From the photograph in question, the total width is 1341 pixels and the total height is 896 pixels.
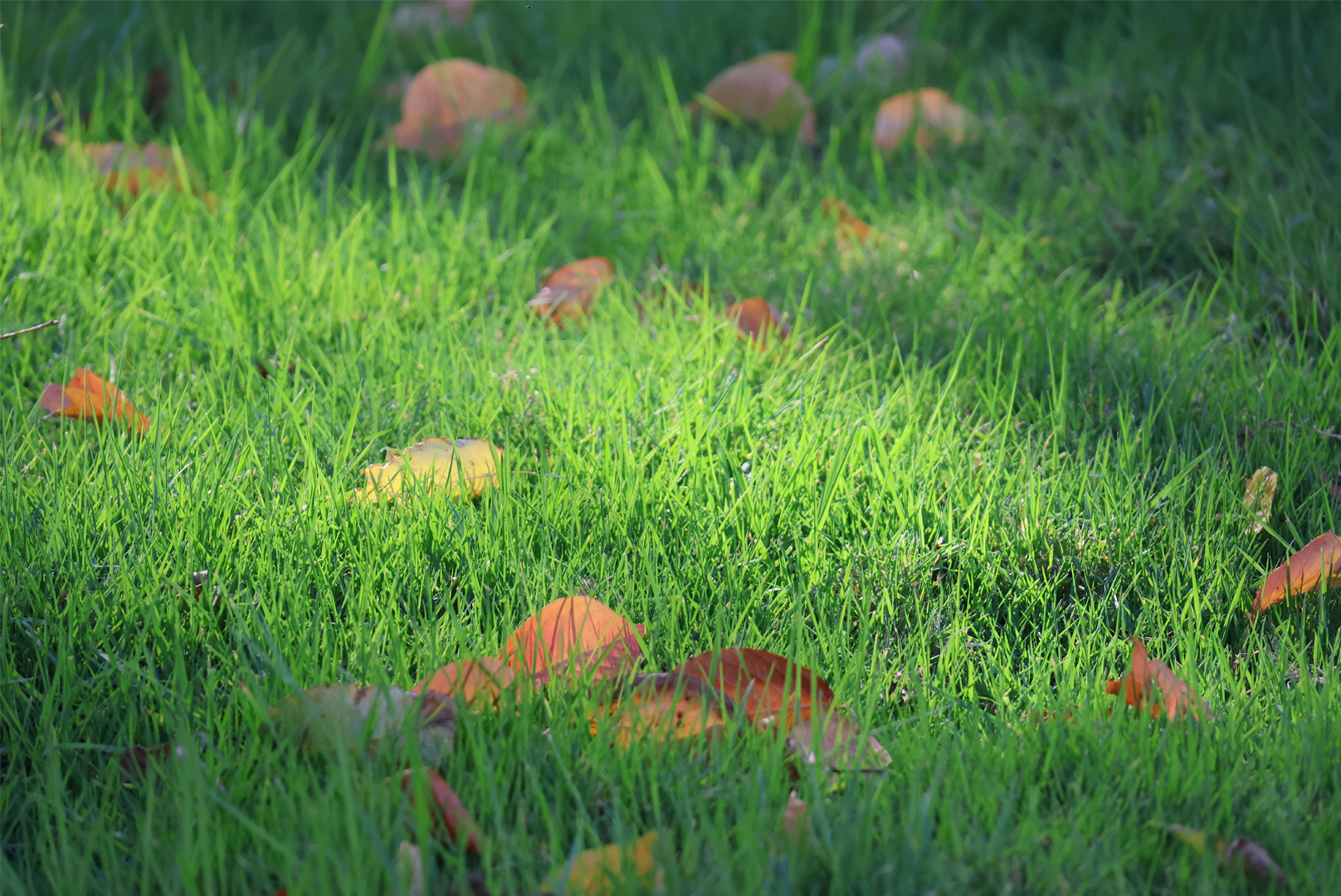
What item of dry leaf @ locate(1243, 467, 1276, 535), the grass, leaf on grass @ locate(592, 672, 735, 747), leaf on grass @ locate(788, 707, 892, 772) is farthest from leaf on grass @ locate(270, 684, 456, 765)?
dry leaf @ locate(1243, 467, 1276, 535)

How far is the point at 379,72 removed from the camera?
324cm

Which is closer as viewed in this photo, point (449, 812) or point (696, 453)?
point (449, 812)

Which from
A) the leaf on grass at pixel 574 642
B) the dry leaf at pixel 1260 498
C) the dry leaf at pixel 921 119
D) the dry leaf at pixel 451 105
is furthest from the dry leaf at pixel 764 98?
the leaf on grass at pixel 574 642

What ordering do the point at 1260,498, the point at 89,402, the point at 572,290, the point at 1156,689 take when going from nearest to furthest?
the point at 1156,689, the point at 1260,498, the point at 89,402, the point at 572,290

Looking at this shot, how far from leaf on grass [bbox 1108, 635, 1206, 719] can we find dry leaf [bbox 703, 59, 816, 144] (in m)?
2.04

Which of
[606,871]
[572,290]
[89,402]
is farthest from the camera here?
[572,290]

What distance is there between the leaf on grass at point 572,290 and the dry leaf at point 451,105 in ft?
2.52

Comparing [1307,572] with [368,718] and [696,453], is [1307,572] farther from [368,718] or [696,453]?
[368,718]

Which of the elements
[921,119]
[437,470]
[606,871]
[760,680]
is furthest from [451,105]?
[606,871]

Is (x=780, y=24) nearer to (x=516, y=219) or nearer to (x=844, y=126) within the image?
(x=844, y=126)

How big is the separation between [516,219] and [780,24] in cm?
133

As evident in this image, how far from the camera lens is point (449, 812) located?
1096 millimetres

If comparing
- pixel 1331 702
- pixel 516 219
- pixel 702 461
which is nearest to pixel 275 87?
pixel 516 219

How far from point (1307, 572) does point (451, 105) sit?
2321 millimetres
